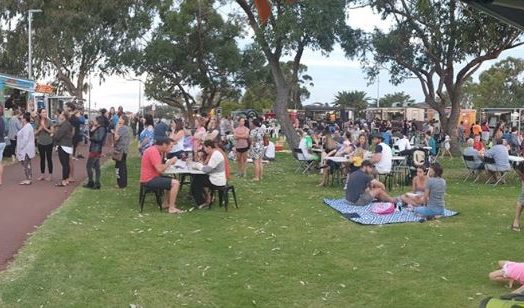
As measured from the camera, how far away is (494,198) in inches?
466

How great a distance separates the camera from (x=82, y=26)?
35.5 m

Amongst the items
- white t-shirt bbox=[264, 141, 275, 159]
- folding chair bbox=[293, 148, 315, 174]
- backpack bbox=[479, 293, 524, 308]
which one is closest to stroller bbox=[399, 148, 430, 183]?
folding chair bbox=[293, 148, 315, 174]

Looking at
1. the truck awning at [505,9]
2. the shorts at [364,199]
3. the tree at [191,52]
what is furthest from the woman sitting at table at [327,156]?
the tree at [191,52]

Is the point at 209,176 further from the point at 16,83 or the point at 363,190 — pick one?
the point at 16,83

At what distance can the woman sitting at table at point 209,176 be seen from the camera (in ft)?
32.0

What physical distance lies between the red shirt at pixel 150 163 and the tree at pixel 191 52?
69.3ft

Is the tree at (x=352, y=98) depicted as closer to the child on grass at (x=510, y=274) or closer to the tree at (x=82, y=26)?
the tree at (x=82, y=26)

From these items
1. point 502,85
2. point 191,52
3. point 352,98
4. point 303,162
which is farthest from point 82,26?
point 352,98

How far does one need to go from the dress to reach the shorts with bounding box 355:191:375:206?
4.28m

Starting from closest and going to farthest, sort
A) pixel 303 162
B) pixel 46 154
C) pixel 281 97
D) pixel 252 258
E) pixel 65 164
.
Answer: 1. pixel 252 258
2. pixel 65 164
3. pixel 46 154
4. pixel 303 162
5. pixel 281 97

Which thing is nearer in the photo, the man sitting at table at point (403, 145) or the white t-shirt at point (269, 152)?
the man sitting at table at point (403, 145)

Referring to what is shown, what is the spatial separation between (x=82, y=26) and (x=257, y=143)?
954 inches

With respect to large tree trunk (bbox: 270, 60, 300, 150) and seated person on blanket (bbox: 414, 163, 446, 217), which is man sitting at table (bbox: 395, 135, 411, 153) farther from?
seated person on blanket (bbox: 414, 163, 446, 217)

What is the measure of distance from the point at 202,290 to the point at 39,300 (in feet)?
4.60
